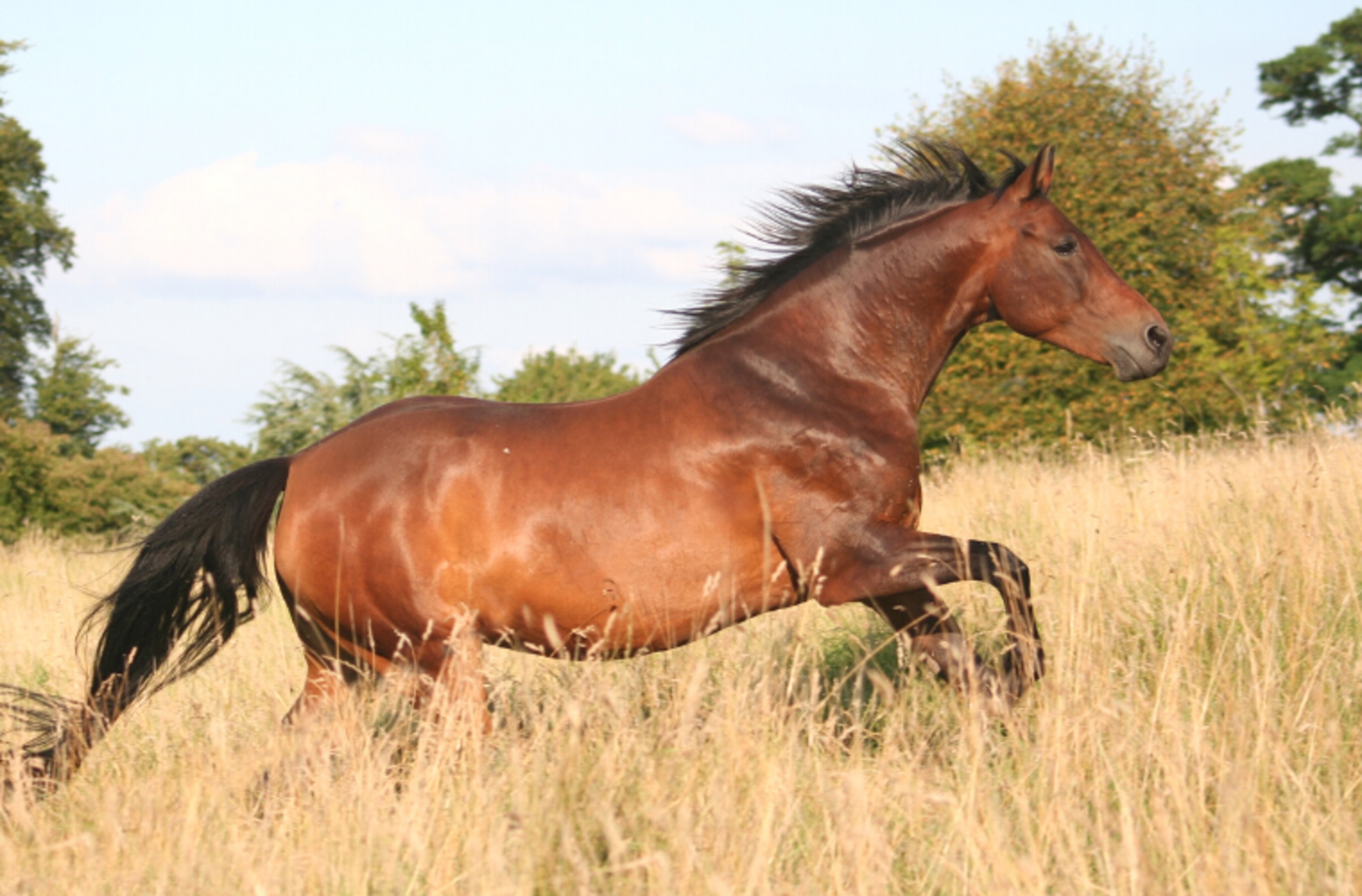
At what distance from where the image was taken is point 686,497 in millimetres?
4301

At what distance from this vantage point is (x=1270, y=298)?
22.0 m

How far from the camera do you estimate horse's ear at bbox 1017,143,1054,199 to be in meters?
4.59

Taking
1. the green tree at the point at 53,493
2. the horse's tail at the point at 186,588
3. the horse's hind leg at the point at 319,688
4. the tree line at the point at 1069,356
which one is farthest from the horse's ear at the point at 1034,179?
the green tree at the point at 53,493

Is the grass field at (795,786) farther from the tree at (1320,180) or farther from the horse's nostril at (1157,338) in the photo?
the tree at (1320,180)

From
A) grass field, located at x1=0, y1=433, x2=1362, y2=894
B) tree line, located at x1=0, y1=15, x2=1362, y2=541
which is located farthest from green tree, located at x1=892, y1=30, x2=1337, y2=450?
grass field, located at x1=0, y1=433, x2=1362, y2=894

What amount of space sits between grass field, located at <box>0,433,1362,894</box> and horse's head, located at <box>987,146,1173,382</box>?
843 mm

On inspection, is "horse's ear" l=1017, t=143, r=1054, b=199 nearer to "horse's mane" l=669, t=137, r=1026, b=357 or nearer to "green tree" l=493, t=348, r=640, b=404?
"horse's mane" l=669, t=137, r=1026, b=357

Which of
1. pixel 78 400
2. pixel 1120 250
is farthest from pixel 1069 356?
pixel 78 400

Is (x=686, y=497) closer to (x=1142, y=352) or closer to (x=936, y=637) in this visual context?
(x=936, y=637)

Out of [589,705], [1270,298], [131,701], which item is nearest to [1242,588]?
[589,705]

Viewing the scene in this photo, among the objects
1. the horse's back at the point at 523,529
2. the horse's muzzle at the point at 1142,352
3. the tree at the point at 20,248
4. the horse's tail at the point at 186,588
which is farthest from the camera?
the tree at the point at 20,248

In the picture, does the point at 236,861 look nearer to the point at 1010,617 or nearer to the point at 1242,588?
the point at 1010,617

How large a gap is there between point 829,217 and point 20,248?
24820 mm

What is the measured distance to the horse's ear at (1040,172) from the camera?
459 cm
